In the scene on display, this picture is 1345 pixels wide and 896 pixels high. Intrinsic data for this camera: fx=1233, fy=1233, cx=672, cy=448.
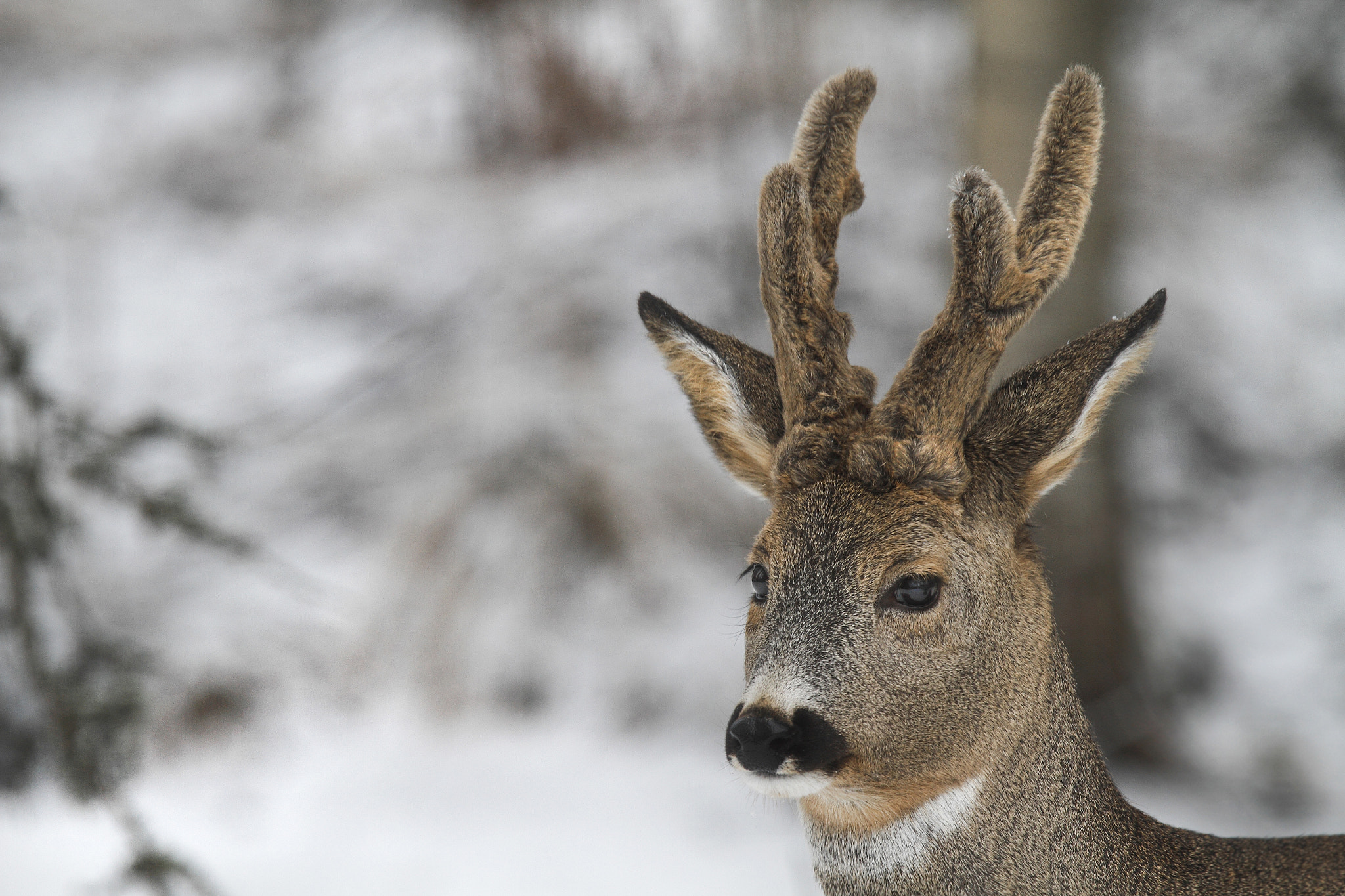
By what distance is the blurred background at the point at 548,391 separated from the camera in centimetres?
421

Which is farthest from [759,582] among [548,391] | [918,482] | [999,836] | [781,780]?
[548,391]

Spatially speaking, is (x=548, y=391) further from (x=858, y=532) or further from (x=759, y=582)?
(x=858, y=532)

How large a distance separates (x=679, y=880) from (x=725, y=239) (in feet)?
9.62

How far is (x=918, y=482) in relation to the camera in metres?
1.87

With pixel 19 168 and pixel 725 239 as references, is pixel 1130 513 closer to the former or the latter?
pixel 725 239

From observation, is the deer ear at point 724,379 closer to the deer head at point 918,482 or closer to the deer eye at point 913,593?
the deer head at point 918,482

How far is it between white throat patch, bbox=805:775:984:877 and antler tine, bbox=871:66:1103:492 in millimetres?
475

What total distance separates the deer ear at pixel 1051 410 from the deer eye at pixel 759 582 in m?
0.35

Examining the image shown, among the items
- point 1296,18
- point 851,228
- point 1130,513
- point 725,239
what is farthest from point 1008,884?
point 1296,18

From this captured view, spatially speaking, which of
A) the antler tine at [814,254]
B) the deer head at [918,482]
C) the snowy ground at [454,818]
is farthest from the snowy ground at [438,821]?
the antler tine at [814,254]

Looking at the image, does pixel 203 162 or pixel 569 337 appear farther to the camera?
pixel 203 162

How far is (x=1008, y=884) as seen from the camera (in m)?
1.80

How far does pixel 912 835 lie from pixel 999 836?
0.42 ft

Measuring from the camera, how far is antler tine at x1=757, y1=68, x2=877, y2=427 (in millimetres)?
1896
